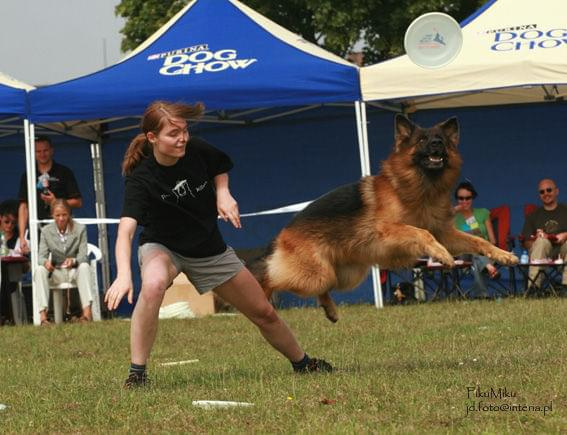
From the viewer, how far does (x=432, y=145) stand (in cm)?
657

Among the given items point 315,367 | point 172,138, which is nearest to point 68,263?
point 315,367

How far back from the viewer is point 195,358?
8000mm

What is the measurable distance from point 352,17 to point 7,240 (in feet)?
42.6

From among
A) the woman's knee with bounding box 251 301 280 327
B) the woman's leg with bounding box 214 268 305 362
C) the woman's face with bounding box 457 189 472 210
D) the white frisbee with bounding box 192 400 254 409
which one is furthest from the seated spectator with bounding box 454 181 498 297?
the white frisbee with bounding box 192 400 254 409

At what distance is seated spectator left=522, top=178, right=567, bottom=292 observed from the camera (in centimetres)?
1183

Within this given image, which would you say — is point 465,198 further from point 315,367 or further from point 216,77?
point 315,367

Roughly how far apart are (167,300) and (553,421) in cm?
859

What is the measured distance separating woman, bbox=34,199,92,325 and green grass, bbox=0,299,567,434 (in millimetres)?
1546

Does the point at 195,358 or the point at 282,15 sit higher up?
the point at 282,15

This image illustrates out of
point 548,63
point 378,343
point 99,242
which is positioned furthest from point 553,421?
point 99,242

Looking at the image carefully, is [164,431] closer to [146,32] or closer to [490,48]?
[490,48]

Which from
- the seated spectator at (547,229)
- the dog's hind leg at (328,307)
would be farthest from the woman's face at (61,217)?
the dog's hind leg at (328,307)

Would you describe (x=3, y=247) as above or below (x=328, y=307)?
above

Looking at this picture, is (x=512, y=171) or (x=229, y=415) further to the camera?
(x=512, y=171)
